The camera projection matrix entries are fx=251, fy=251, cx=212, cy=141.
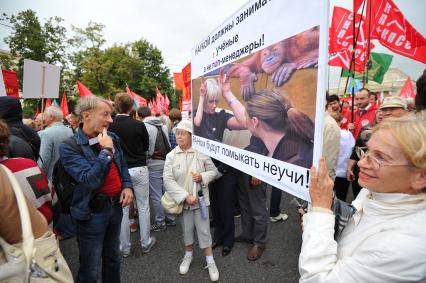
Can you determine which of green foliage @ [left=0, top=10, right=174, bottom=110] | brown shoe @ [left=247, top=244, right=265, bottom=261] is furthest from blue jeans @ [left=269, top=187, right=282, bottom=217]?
green foliage @ [left=0, top=10, right=174, bottom=110]

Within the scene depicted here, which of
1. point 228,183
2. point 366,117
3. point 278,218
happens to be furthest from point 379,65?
point 228,183

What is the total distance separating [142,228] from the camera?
3572 mm

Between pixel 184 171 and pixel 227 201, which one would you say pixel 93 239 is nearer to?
pixel 184 171

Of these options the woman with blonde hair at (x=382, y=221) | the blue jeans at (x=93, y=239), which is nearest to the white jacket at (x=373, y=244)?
the woman with blonde hair at (x=382, y=221)

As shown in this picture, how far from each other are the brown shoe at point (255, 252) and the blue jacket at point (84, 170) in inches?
84.1

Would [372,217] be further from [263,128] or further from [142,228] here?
[142,228]

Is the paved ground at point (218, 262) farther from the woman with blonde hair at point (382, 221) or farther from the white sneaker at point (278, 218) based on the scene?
the woman with blonde hair at point (382, 221)

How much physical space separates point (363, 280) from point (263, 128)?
90 centimetres

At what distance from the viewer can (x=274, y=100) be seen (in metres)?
1.44

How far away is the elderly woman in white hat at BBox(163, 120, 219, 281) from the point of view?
290 centimetres

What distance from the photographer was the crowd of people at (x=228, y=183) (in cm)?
99

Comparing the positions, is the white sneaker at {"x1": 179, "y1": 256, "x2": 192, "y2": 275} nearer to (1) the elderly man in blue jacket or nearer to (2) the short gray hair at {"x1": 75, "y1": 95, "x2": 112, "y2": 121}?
(1) the elderly man in blue jacket

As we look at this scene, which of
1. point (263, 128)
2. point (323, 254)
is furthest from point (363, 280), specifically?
point (263, 128)

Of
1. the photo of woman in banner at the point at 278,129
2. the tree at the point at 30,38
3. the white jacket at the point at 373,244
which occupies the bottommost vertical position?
the white jacket at the point at 373,244
